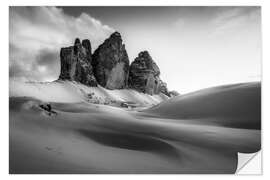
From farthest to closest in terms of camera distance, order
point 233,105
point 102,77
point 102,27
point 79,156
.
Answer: point 102,77 → point 102,27 → point 233,105 → point 79,156

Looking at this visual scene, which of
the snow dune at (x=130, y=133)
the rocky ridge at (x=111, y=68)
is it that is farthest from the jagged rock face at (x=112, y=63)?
the snow dune at (x=130, y=133)

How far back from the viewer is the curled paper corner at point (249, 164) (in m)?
2.30

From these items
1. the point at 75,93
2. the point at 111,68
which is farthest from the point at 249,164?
the point at 75,93

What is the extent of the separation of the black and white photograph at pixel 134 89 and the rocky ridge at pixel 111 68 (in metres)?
0.01

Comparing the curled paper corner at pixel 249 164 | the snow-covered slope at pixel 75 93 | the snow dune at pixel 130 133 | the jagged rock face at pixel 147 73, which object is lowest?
the curled paper corner at pixel 249 164

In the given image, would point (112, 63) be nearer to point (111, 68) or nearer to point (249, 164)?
point (111, 68)

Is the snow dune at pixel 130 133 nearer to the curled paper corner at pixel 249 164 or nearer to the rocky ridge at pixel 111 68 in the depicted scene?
the curled paper corner at pixel 249 164

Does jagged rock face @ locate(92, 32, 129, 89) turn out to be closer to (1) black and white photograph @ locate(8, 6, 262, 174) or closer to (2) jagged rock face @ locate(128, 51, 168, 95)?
(1) black and white photograph @ locate(8, 6, 262, 174)

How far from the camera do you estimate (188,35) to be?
2637mm

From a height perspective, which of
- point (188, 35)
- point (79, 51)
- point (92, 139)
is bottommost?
point (92, 139)

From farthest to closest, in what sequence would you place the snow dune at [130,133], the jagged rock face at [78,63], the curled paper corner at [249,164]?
1. the jagged rock face at [78,63]
2. the curled paper corner at [249,164]
3. the snow dune at [130,133]

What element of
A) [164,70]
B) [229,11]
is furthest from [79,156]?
[229,11]
